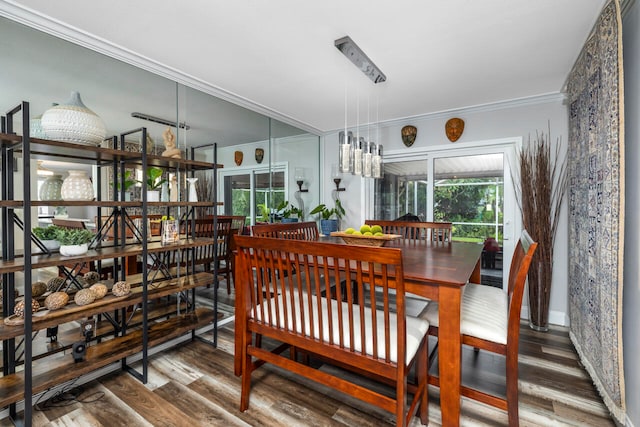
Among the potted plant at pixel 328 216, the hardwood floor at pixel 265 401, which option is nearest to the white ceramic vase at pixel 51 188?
the hardwood floor at pixel 265 401

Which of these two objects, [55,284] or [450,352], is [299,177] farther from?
[450,352]

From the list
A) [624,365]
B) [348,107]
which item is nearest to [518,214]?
[624,365]

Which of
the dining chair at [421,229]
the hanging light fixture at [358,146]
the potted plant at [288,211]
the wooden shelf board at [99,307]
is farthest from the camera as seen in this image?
the potted plant at [288,211]

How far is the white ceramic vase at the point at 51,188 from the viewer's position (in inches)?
69.1

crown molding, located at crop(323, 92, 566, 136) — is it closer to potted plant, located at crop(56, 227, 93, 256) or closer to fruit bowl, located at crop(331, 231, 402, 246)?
fruit bowl, located at crop(331, 231, 402, 246)

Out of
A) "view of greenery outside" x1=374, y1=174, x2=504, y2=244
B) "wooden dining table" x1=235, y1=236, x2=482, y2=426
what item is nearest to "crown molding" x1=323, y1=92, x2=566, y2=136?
"view of greenery outside" x1=374, y1=174, x2=504, y2=244

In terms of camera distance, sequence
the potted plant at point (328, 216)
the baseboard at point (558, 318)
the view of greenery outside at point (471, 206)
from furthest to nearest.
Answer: the potted plant at point (328, 216), the view of greenery outside at point (471, 206), the baseboard at point (558, 318)

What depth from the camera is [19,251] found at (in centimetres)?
169

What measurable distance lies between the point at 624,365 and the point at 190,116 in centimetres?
342

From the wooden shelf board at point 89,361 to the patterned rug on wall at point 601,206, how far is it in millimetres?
2569

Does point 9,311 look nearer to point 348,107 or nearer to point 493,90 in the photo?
point 348,107

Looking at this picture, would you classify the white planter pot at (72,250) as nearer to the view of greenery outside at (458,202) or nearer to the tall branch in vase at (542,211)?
the view of greenery outside at (458,202)

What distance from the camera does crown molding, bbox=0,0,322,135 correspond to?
169 cm

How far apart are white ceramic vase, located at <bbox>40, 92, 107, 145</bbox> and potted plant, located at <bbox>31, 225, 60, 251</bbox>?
52 centimetres
